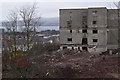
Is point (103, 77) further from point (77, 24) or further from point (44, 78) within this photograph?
point (77, 24)

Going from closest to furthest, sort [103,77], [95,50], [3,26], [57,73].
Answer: [103,77]
[57,73]
[3,26]
[95,50]

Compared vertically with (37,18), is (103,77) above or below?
below

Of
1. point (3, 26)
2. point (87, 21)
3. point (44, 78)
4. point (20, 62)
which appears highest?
point (87, 21)

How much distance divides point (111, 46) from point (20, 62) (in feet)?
63.9

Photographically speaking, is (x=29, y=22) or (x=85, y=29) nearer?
(x=29, y=22)

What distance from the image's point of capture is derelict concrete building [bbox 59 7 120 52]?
2247 cm

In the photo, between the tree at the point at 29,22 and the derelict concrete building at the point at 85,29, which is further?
the derelict concrete building at the point at 85,29

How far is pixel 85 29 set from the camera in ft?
76.6

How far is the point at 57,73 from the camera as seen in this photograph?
1095cm

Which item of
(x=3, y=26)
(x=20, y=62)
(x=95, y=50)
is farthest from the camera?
(x=95, y=50)

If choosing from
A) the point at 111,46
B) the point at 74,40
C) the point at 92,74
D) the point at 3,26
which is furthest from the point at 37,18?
the point at 111,46

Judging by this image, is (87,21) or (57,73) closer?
(57,73)

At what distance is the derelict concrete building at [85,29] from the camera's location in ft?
73.7

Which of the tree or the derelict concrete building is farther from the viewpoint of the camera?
the derelict concrete building
